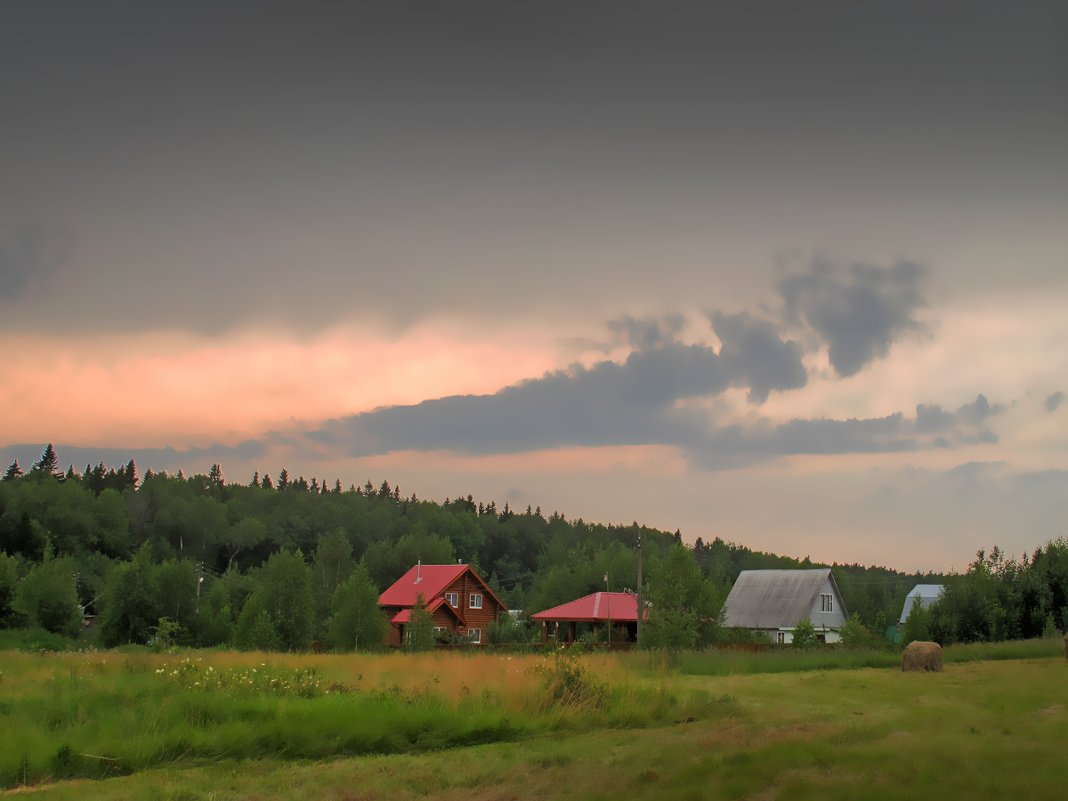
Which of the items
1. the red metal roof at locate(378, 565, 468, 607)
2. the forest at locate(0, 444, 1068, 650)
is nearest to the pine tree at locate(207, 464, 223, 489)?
the forest at locate(0, 444, 1068, 650)

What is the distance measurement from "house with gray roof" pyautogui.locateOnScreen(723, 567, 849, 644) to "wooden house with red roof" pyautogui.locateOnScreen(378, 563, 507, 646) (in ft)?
56.3

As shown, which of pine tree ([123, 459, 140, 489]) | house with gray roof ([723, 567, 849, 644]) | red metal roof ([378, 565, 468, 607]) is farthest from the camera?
pine tree ([123, 459, 140, 489])

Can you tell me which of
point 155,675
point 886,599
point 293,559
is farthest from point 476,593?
point 886,599

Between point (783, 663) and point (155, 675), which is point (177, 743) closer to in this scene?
Result: point (155, 675)

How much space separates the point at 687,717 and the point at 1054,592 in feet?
91.2

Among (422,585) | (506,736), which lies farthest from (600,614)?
(506,736)

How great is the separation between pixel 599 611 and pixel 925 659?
114ft

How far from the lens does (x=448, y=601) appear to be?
6481cm

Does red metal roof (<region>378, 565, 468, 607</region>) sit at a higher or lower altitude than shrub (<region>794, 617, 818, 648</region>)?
higher

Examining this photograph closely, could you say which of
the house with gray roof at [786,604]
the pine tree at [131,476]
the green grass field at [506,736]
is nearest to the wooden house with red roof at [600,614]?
the house with gray roof at [786,604]

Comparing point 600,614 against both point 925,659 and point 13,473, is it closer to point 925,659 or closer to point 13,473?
point 925,659

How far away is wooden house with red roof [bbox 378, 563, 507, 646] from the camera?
62.8 meters

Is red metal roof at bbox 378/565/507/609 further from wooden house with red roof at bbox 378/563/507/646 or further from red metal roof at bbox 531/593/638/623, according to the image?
red metal roof at bbox 531/593/638/623

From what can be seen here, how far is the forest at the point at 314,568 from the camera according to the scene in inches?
1529
